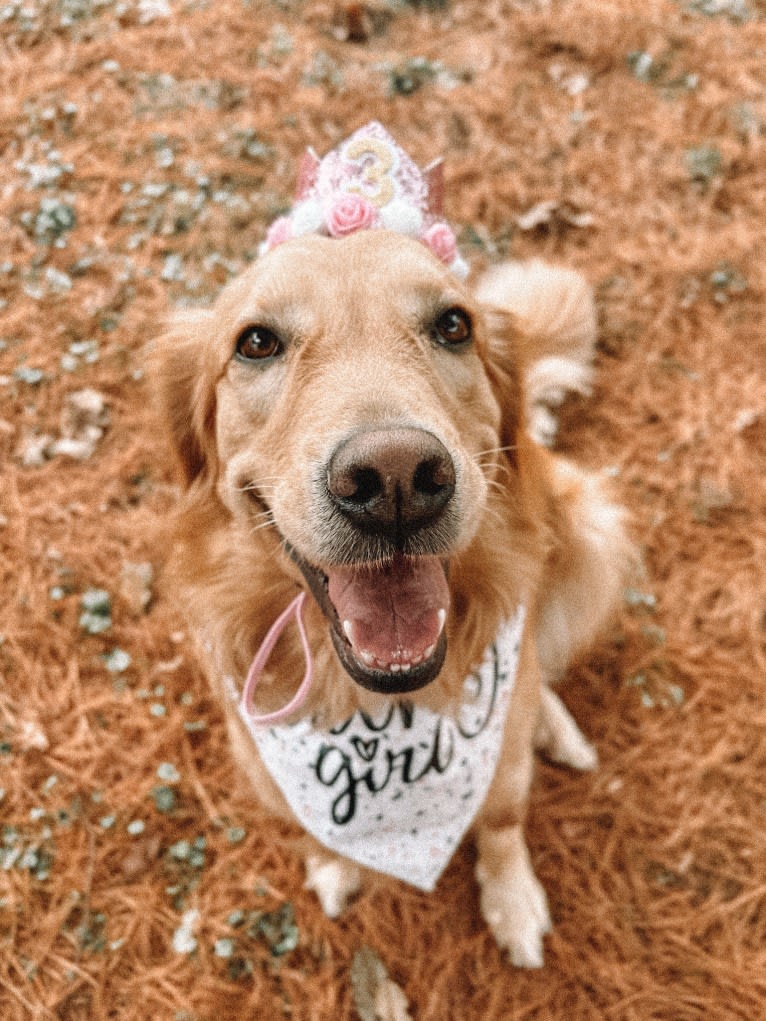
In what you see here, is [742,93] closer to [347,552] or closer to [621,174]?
[621,174]

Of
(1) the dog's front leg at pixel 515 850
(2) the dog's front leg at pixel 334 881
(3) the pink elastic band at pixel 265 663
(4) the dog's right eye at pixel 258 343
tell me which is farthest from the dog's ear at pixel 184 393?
(2) the dog's front leg at pixel 334 881

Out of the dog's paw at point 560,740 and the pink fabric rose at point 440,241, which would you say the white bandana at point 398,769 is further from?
the pink fabric rose at point 440,241

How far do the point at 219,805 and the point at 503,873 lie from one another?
1111 mm

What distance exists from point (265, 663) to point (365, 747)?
0.38 metres

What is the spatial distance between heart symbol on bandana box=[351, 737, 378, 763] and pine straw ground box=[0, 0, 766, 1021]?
896mm

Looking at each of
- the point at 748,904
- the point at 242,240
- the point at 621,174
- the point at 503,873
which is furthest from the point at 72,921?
the point at 621,174

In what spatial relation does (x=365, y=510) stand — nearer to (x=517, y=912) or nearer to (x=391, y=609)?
(x=391, y=609)

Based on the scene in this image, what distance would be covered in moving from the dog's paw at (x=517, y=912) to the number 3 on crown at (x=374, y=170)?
225 cm

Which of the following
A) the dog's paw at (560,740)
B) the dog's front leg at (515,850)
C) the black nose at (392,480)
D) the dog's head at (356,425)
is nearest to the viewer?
the black nose at (392,480)

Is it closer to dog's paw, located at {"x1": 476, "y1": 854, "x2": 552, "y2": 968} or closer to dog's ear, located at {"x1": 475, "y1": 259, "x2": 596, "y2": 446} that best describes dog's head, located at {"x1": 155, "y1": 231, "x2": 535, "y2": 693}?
dog's ear, located at {"x1": 475, "y1": 259, "x2": 596, "y2": 446}

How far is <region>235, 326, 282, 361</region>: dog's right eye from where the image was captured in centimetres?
213

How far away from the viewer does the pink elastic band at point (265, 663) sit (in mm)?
2166

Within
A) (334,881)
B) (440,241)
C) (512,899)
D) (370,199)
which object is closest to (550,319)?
(440,241)

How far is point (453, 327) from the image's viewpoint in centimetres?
221
